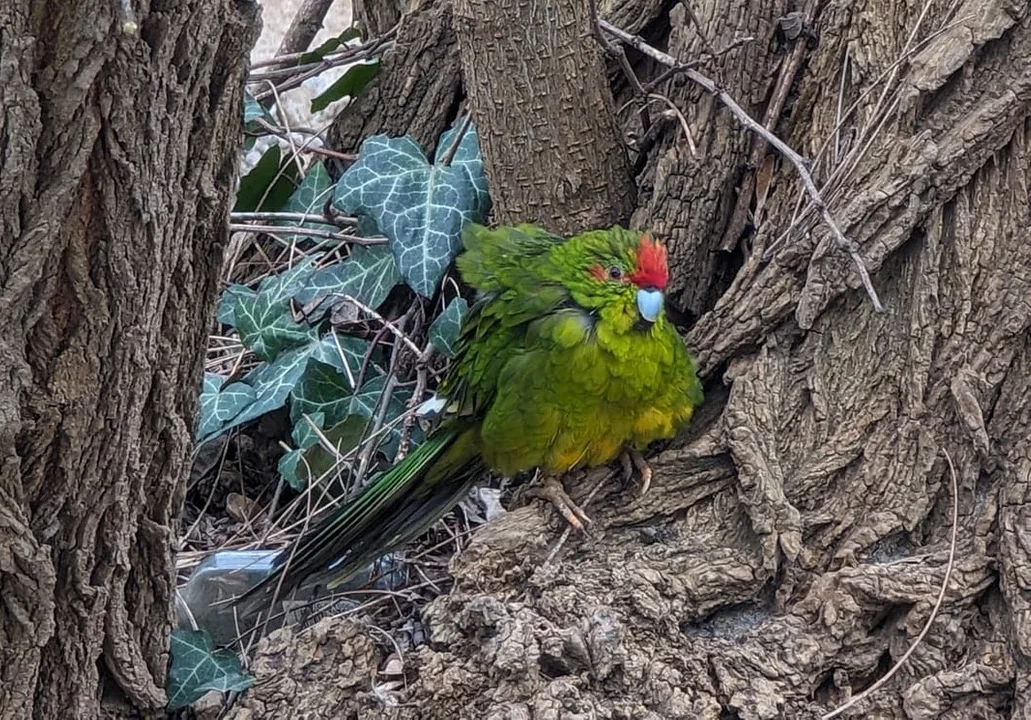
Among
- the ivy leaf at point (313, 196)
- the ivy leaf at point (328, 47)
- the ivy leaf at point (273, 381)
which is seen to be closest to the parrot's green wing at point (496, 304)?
the ivy leaf at point (273, 381)

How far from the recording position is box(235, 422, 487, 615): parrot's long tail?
232cm

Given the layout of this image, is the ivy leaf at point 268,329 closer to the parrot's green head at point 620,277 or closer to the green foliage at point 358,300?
the green foliage at point 358,300

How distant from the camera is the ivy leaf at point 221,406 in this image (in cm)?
291

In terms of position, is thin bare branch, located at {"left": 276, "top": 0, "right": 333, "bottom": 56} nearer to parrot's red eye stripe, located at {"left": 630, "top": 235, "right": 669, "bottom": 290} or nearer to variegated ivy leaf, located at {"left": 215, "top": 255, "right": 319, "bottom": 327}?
variegated ivy leaf, located at {"left": 215, "top": 255, "right": 319, "bottom": 327}

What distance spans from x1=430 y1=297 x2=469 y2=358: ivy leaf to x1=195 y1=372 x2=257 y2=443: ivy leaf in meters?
0.53

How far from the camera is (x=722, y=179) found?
250 cm

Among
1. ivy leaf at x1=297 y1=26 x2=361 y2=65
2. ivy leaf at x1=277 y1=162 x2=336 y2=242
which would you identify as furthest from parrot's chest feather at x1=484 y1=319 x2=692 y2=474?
ivy leaf at x1=297 y1=26 x2=361 y2=65

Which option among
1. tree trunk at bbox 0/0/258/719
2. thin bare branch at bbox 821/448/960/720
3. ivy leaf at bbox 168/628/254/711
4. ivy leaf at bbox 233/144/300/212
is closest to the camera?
tree trunk at bbox 0/0/258/719

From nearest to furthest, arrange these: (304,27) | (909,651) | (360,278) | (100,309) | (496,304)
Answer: (100,309), (909,651), (496,304), (360,278), (304,27)

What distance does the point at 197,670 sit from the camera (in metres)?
2.02

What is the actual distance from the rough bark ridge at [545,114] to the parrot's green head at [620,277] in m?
0.29

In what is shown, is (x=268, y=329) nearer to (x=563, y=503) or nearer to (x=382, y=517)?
(x=382, y=517)

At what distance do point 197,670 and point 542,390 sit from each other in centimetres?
90

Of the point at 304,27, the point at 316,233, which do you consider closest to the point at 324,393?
the point at 316,233
